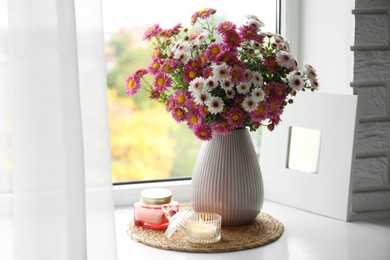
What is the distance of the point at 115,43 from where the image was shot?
7.54ft

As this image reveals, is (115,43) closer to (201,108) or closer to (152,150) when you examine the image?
(152,150)

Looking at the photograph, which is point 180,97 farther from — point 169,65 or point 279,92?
point 279,92

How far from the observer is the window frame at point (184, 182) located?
2092mm

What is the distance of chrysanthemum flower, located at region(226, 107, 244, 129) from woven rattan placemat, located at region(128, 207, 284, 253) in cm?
27

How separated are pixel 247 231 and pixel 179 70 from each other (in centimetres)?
42

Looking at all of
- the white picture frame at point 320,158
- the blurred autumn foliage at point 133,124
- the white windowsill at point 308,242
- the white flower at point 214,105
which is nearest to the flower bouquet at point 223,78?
the white flower at point 214,105

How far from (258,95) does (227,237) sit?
13.6 inches

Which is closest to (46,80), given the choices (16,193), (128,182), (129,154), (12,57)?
(12,57)

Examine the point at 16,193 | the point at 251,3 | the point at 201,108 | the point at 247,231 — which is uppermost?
the point at 251,3

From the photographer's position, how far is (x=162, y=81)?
1.75 metres

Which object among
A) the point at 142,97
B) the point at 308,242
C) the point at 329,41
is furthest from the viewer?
the point at 142,97

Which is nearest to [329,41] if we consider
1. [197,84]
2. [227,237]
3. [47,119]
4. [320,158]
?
[320,158]

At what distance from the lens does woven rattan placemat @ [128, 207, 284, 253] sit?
66.8 inches

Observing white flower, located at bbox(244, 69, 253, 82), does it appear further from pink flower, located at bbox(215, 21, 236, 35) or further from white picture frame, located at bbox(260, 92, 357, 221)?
white picture frame, located at bbox(260, 92, 357, 221)
